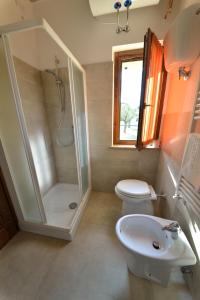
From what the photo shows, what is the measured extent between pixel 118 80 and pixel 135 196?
4.95ft

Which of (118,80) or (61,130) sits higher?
(118,80)

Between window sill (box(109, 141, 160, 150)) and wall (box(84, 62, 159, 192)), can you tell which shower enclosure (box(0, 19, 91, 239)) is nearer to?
wall (box(84, 62, 159, 192))

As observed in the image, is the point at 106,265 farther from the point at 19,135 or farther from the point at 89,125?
the point at 89,125

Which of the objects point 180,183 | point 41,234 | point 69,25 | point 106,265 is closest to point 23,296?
point 41,234

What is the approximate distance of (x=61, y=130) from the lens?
2014 millimetres

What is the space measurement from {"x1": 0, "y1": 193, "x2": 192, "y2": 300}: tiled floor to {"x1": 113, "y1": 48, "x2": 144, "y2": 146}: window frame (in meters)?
1.21

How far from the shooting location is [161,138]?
173 cm

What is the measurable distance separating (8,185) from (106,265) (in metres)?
1.20

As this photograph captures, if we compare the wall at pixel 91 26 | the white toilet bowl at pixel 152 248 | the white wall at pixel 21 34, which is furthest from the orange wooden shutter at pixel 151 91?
the white wall at pixel 21 34

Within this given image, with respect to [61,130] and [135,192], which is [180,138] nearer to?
[135,192]

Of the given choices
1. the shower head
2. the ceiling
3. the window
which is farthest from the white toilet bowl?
the ceiling

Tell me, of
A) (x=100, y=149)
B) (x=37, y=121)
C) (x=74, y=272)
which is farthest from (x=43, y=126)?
(x=74, y=272)

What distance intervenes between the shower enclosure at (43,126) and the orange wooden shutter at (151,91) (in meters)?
0.75

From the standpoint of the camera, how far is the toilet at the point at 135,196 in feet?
4.53
